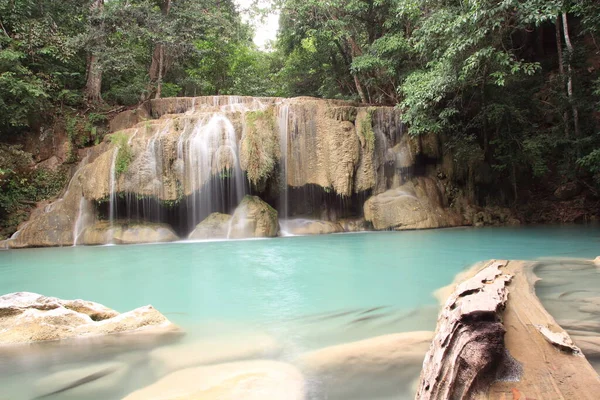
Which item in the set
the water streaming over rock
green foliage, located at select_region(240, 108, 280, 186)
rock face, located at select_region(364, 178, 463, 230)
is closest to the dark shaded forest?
the water streaming over rock

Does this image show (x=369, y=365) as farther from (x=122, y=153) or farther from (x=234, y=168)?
(x=122, y=153)

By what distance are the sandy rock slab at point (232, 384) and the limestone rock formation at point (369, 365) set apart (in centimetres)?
15

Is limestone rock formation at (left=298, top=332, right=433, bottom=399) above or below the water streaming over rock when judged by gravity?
below

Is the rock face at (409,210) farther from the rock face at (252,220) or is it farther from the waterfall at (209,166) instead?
the waterfall at (209,166)

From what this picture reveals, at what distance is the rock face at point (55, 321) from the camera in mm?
2979

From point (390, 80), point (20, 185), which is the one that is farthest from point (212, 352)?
point (390, 80)

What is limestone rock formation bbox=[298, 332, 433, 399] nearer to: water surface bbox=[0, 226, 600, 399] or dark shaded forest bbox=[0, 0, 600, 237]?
water surface bbox=[0, 226, 600, 399]

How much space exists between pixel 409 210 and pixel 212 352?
1097cm

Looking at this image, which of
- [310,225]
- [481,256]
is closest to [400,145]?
[310,225]

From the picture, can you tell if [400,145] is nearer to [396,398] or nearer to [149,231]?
[149,231]

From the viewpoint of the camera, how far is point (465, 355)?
170 cm

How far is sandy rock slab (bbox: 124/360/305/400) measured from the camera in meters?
2.02

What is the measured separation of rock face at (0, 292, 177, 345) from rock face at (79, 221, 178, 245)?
8.45 meters

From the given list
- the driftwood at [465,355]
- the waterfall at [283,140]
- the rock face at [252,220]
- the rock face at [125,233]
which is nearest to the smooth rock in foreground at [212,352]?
the driftwood at [465,355]
